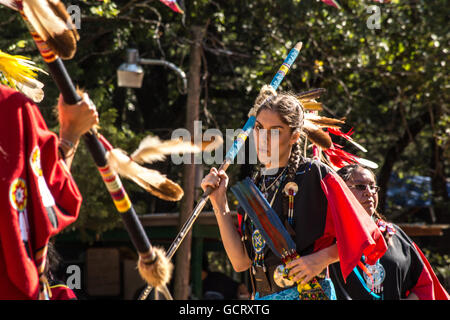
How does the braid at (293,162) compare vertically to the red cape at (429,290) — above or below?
above

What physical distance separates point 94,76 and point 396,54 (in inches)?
183

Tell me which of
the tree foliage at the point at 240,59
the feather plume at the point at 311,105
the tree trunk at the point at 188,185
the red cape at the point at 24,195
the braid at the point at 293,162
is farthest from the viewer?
the tree foliage at the point at 240,59

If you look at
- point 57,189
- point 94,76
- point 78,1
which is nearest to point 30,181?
point 57,189

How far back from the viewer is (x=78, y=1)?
26.5 feet

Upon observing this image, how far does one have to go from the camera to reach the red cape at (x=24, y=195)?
174 centimetres

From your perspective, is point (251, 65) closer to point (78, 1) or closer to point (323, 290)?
point (78, 1)

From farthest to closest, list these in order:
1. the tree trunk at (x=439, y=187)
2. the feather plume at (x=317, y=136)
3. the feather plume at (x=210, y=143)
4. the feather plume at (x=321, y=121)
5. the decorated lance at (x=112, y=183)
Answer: the tree trunk at (x=439, y=187), the feather plume at (x=321, y=121), the feather plume at (x=317, y=136), the feather plume at (x=210, y=143), the decorated lance at (x=112, y=183)

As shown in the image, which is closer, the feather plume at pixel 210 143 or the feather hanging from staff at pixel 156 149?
the feather hanging from staff at pixel 156 149

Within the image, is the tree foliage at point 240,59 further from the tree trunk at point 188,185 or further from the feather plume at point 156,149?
the feather plume at point 156,149

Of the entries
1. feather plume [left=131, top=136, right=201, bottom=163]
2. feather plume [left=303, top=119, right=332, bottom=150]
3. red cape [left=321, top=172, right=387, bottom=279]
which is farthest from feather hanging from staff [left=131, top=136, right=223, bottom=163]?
feather plume [left=303, top=119, right=332, bottom=150]

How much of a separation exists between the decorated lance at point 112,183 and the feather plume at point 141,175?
26 mm

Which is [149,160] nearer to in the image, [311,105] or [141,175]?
[141,175]

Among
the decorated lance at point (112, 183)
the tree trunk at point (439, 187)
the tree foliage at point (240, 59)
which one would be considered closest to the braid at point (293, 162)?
the decorated lance at point (112, 183)

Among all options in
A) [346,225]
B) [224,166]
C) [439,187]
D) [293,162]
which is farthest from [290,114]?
[439,187]
